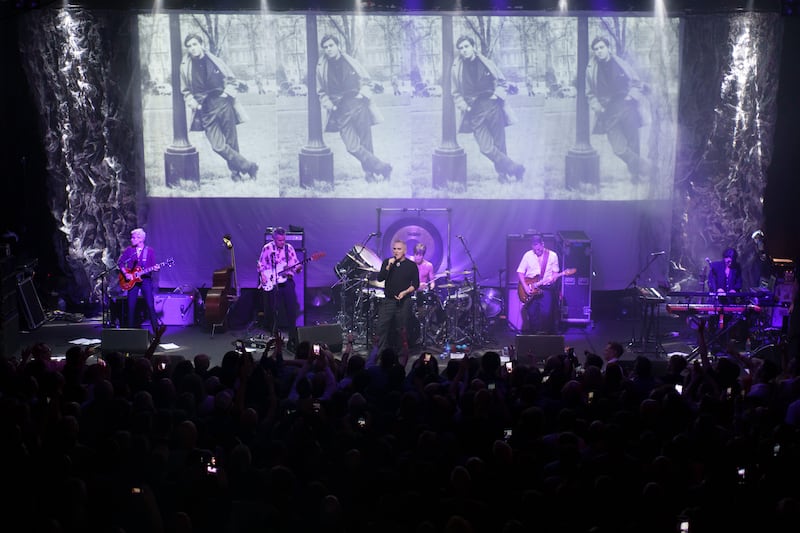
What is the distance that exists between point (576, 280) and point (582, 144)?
230cm

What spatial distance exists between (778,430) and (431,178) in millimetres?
9417

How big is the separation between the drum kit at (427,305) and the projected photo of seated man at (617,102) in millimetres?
3254

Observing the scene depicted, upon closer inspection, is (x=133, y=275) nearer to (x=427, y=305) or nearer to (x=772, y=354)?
(x=427, y=305)

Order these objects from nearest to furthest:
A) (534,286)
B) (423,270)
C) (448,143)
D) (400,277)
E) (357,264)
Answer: (400,277) < (423,270) < (534,286) < (357,264) < (448,143)

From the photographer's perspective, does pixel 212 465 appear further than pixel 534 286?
No

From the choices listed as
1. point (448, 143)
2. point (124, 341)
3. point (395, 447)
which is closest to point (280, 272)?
point (124, 341)

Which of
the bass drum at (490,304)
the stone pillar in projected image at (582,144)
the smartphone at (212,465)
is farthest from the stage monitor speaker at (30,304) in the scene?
the smartphone at (212,465)

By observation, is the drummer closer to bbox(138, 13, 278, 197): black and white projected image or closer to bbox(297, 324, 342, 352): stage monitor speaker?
bbox(297, 324, 342, 352): stage monitor speaker

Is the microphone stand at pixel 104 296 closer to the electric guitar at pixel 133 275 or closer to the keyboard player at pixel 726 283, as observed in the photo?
the electric guitar at pixel 133 275

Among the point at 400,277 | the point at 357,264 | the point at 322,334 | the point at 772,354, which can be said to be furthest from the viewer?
the point at 357,264

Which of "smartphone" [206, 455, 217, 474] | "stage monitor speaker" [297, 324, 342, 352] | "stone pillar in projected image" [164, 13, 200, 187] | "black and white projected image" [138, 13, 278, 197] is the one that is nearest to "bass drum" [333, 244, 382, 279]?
"black and white projected image" [138, 13, 278, 197]

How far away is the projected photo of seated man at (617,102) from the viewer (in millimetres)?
15406

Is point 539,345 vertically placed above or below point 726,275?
below

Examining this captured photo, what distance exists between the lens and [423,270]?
47.0 feet
